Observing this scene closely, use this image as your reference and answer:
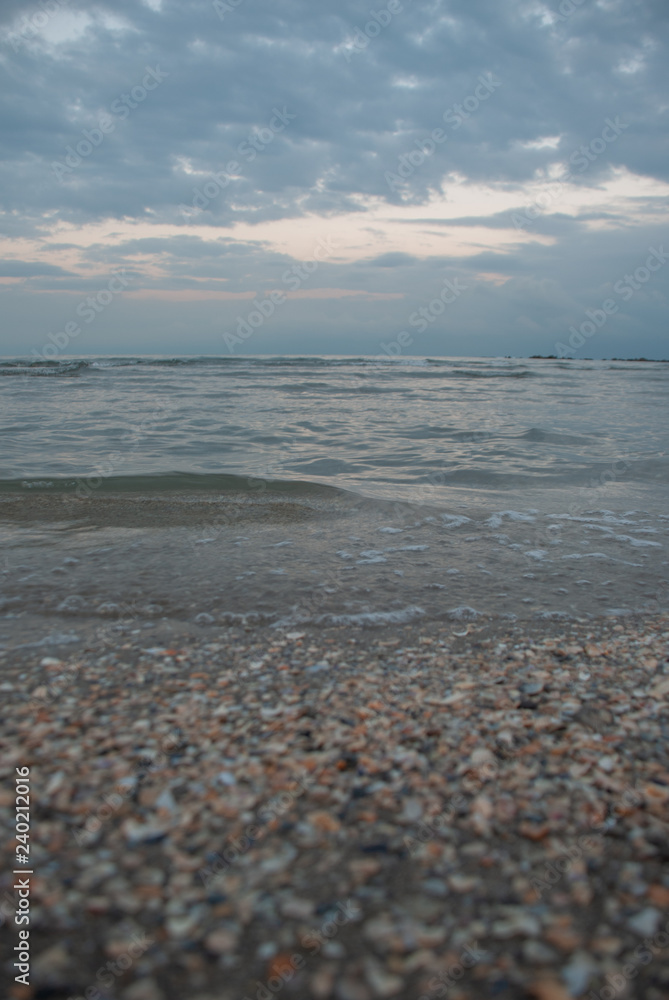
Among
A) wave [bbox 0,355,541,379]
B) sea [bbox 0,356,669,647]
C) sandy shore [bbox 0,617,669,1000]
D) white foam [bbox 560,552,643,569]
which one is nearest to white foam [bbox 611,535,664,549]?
sea [bbox 0,356,669,647]

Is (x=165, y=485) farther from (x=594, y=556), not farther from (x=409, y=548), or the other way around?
(x=594, y=556)

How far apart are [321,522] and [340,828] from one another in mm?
4643

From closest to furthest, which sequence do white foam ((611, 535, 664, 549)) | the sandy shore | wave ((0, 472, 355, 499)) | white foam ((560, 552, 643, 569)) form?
the sandy shore, white foam ((560, 552, 643, 569)), white foam ((611, 535, 664, 549)), wave ((0, 472, 355, 499))

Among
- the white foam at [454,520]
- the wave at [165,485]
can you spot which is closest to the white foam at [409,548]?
the white foam at [454,520]

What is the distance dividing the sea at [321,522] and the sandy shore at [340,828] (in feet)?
3.14

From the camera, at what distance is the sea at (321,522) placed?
4.11m

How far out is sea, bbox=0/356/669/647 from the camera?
13.5 ft

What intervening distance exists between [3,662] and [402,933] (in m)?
2.61

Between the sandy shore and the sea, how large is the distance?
0.96 meters

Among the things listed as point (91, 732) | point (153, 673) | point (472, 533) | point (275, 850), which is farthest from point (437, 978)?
point (472, 533)

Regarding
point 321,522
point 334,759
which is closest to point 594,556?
point 321,522

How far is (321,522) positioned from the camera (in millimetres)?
6547

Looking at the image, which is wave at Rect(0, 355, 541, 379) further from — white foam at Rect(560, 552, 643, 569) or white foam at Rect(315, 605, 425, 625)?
white foam at Rect(315, 605, 425, 625)

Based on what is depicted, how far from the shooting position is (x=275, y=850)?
1907 millimetres
